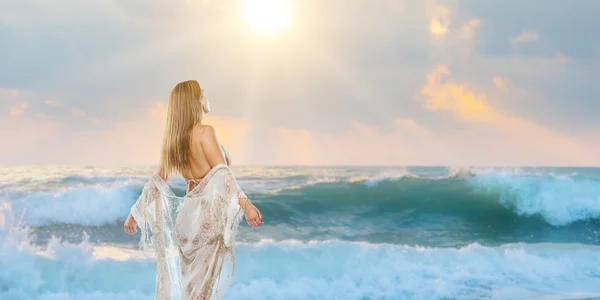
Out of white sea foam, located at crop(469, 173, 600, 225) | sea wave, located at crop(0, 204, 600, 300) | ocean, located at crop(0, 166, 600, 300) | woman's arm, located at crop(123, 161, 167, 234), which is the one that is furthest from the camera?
white sea foam, located at crop(469, 173, 600, 225)

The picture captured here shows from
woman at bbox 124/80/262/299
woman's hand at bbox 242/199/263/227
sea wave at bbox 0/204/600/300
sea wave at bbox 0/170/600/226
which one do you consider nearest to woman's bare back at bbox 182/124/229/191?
woman at bbox 124/80/262/299

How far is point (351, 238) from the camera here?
40.5 ft

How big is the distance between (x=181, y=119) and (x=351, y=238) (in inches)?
361

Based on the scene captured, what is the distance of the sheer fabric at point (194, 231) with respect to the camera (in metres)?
3.64

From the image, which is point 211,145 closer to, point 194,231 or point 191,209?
point 191,209

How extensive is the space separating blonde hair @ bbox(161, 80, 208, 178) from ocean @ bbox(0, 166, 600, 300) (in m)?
4.21

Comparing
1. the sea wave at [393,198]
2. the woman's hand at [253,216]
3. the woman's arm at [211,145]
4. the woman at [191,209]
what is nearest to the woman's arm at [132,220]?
the woman at [191,209]

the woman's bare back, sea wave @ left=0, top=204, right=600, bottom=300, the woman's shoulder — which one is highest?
the woman's shoulder

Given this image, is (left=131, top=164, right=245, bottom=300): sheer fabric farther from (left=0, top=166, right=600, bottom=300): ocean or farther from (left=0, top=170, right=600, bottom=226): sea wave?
(left=0, top=170, right=600, bottom=226): sea wave

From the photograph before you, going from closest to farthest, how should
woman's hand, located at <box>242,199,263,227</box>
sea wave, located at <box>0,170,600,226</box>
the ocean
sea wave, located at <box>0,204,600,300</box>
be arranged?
woman's hand, located at <box>242,199,263,227</box>, sea wave, located at <box>0,204,600,300</box>, the ocean, sea wave, located at <box>0,170,600,226</box>

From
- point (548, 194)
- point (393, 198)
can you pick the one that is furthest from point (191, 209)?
point (548, 194)

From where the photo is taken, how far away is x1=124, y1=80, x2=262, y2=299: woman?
3.60 metres

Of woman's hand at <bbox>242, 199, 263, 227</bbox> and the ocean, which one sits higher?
woman's hand at <bbox>242, 199, 263, 227</bbox>

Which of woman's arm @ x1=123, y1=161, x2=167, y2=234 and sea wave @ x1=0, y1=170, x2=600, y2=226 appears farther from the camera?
sea wave @ x1=0, y1=170, x2=600, y2=226
